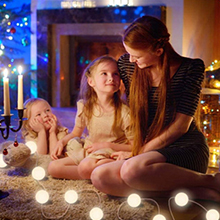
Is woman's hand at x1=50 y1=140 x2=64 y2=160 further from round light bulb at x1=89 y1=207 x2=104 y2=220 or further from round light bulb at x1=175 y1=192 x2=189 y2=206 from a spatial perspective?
round light bulb at x1=175 y1=192 x2=189 y2=206

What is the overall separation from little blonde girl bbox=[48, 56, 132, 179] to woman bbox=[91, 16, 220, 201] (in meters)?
0.11

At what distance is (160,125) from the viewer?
→ 1490 mm

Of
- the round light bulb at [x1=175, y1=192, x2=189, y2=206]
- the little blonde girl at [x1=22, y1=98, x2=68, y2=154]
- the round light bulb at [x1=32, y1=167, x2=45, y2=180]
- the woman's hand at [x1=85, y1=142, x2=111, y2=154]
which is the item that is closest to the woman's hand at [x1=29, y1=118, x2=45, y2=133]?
the little blonde girl at [x1=22, y1=98, x2=68, y2=154]

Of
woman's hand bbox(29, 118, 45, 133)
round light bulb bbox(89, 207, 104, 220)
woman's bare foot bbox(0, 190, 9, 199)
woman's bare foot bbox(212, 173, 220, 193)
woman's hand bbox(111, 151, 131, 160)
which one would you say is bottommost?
woman's bare foot bbox(0, 190, 9, 199)

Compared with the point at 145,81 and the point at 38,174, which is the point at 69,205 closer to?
the point at 38,174

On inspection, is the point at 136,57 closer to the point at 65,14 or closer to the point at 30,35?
the point at 65,14

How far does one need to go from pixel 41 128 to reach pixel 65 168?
360 millimetres

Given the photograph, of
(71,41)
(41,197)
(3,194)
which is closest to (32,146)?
(3,194)

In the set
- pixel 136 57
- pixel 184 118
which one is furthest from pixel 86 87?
pixel 184 118

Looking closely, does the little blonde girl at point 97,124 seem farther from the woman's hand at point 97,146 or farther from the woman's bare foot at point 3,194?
the woman's bare foot at point 3,194

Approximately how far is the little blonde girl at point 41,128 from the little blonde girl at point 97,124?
0.60ft

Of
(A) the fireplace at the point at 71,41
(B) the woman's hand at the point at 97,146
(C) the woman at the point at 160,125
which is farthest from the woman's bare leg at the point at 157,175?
(A) the fireplace at the point at 71,41

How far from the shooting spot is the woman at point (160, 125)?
4.59 ft

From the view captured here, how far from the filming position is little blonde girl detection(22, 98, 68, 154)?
1911 millimetres
